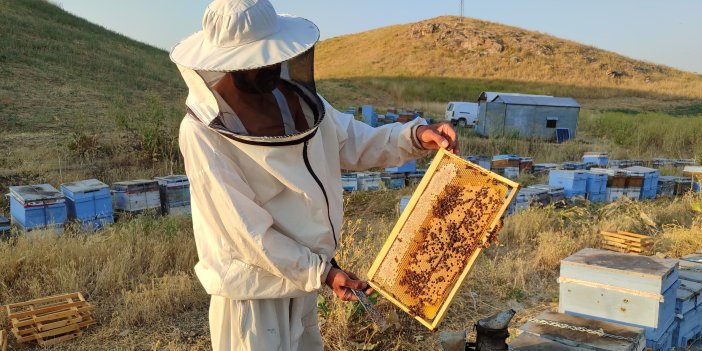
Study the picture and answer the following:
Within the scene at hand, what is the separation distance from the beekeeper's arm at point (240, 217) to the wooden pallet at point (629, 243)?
5.18 metres

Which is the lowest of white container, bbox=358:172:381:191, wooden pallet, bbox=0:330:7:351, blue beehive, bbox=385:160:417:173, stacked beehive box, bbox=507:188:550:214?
wooden pallet, bbox=0:330:7:351

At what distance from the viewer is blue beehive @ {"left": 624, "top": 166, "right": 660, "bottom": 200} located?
9.18 m

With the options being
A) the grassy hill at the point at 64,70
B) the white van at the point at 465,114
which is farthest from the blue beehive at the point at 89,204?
the white van at the point at 465,114

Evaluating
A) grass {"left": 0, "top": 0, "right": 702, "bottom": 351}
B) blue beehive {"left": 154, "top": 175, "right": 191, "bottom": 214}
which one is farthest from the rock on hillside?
blue beehive {"left": 154, "top": 175, "right": 191, "bottom": 214}

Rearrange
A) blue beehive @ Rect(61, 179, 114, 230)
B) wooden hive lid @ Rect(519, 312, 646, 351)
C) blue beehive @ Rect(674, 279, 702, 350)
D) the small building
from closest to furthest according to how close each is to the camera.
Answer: wooden hive lid @ Rect(519, 312, 646, 351)
blue beehive @ Rect(674, 279, 702, 350)
blue beehive @ Rect(61, 179, 114, 230)
the small building

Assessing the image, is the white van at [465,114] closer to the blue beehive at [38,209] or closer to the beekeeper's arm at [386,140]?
the blue beehive at [38,209]

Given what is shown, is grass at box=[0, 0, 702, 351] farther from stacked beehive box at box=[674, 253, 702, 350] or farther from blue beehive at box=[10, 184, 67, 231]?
stacked beehive box at box=[674, 253, 702, 350]

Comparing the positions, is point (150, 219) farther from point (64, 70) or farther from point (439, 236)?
point (64, 70)

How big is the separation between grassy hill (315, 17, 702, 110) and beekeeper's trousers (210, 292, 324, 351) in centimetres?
2779

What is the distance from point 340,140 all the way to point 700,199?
8.33 meters

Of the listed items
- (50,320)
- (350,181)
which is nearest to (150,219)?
(50,320)

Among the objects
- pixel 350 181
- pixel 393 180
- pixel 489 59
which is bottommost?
pixel 393 180

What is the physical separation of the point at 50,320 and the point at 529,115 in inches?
700

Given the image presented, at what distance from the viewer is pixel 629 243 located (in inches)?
231
